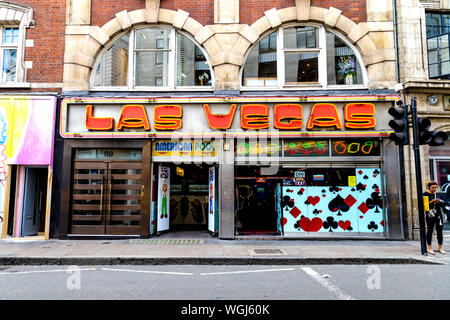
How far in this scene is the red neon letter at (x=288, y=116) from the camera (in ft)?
34.0

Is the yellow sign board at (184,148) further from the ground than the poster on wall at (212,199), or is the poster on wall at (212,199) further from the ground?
the yellow sign board at (184,148)

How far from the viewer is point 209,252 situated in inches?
321

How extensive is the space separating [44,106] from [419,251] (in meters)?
11.8

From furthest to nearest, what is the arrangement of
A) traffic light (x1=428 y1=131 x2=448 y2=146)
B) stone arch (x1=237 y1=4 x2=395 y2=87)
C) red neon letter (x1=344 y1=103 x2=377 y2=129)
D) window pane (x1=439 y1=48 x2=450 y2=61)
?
1. window pane (x1=439 y1=48 x2=450 y2=61)
2. stone arch (x1=237 y1=4 x2=395 y2=87)
3. red neon letter (x1=344 y1=103 x2=377 y2=129)
4. traffic light (x1=428 y1=131 x2=448 y2=146)

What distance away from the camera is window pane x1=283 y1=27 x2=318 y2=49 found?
11.1m

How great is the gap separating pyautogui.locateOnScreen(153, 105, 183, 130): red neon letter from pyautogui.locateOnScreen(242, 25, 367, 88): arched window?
2475 mm

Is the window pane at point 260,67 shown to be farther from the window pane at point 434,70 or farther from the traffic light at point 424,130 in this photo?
the window pane at point 434,70

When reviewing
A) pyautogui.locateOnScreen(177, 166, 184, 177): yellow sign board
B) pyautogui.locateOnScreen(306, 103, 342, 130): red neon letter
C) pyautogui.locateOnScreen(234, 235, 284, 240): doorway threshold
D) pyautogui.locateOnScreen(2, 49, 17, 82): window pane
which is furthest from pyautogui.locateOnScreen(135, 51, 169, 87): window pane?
pyautogui.locateOnScreen(234, 235, 284, 240): doorway threshold

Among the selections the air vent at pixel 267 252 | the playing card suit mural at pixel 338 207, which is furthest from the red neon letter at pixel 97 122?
the playing card suit mural at pixel 338 207

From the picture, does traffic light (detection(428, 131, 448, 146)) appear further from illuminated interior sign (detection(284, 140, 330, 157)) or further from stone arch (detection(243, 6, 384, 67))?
stone arch (detection(243, 6, 384, 67))

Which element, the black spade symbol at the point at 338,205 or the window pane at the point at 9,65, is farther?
the window pane at the point at 9,65

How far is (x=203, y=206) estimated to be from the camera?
12914 millimetres
